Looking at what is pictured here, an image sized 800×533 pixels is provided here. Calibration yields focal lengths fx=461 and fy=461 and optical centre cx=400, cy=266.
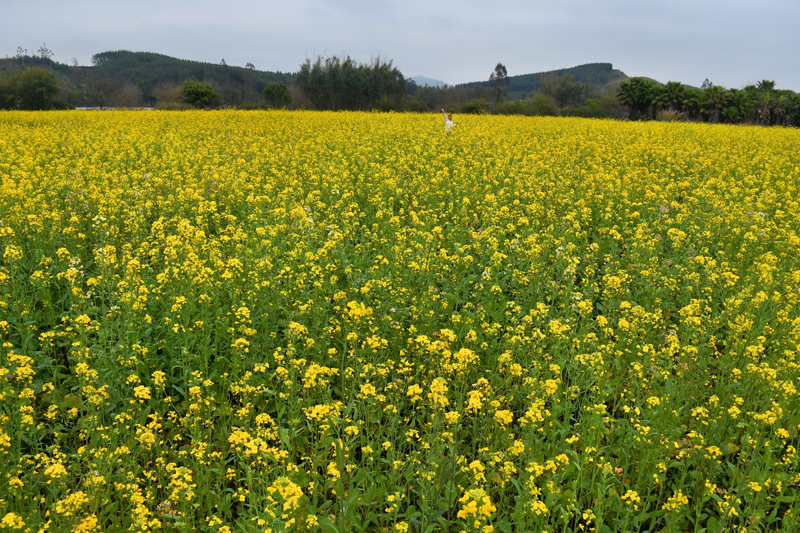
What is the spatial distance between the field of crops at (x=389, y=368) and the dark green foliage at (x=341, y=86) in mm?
45965

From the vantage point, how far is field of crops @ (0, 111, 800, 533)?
319 cm

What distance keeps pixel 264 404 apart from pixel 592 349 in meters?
3.24

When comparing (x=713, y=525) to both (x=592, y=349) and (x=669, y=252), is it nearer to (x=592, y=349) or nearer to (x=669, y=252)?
(x=592, y=349)

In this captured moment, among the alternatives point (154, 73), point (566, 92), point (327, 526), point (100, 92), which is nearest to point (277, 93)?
point (100, 92)

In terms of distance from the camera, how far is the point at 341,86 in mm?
52000

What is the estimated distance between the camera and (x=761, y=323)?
4957mm

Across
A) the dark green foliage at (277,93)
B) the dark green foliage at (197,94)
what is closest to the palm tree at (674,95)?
the dark green foliage at (277,93)

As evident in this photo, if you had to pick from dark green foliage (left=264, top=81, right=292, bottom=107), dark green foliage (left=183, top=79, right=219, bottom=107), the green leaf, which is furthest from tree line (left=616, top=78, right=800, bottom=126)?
dark green foliage (left=183, top=79, right=219, bottom=107)

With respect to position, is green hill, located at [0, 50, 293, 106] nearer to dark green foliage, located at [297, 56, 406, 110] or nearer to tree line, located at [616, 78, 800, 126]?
dark green foliage, located at [297, 56, 406, 110]

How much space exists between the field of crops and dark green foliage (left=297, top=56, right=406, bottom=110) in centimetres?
4596

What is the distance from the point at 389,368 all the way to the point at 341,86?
52736 mm

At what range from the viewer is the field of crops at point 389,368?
3.19 meters

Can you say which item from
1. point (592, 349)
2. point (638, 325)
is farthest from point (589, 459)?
point (638, 325)

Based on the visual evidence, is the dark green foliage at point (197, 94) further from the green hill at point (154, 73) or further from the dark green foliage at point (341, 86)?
the green hill at point (154, 73)
